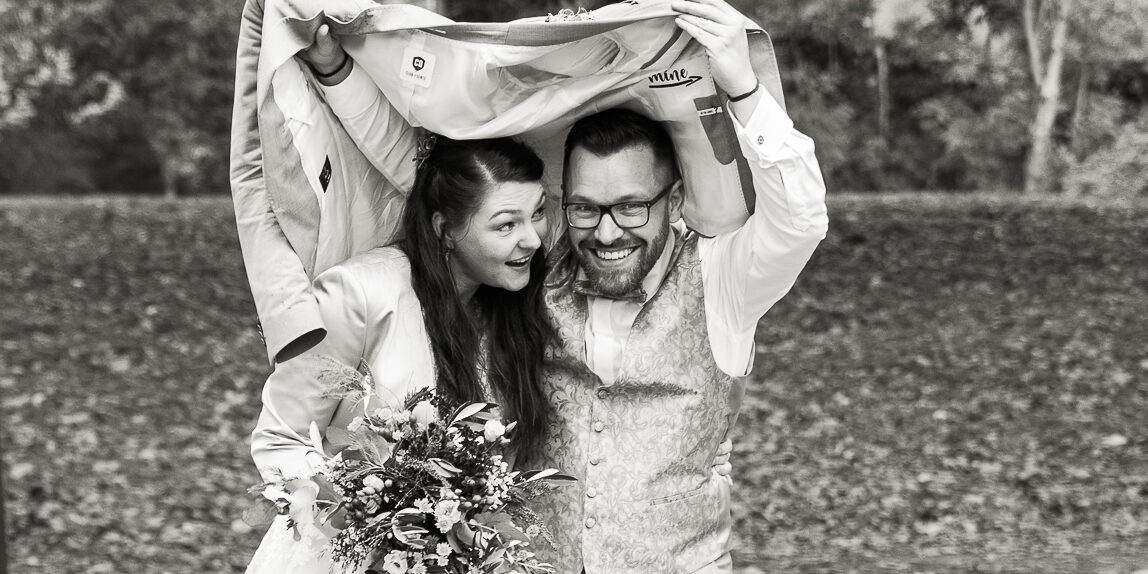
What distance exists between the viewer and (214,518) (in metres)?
7.32

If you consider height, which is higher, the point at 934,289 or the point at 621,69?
the point at 621,69

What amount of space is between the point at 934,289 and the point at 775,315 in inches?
54.2

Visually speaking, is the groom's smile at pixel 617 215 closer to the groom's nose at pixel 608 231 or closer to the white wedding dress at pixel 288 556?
the groom's nose at pixel 608 231

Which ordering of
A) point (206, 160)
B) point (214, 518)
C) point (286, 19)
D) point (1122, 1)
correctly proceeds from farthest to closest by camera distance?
1. point (206, 160)
2. point (1122, 1)
3. point (214, 518)
4. point (286, 19)

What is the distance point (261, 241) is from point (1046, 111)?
13.0m

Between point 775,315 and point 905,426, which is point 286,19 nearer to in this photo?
point 905,426

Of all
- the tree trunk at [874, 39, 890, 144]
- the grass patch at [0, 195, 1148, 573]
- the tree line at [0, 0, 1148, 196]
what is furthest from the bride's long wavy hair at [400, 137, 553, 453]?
the tree trunk at [874, 39, 890, 144]

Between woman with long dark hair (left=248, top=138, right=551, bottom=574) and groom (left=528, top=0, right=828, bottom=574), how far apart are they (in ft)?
0.34

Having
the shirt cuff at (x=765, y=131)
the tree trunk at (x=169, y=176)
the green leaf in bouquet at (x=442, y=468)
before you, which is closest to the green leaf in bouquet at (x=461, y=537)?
the green leaf in bouquet at (x=442, y=468)

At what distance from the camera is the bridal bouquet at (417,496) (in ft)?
8.89

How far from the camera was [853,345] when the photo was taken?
9.86 m

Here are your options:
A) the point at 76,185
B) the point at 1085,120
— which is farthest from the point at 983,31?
the point at 76,185

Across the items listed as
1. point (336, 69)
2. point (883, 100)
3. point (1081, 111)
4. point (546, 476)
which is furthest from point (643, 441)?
point (883, 100)

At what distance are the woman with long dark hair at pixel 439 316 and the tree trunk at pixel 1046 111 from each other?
12099mm
